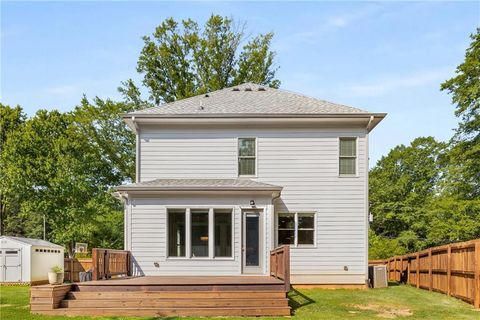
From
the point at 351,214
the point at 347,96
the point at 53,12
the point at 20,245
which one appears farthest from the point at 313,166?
the point at 20,245

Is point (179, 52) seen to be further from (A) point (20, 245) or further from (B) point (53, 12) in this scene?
(B) point (53, 12)

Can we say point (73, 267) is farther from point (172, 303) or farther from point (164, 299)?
point (172, 303)

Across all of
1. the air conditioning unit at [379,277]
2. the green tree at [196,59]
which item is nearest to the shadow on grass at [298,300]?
the air conditioning unit at [379,277]

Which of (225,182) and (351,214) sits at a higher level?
(225,182)

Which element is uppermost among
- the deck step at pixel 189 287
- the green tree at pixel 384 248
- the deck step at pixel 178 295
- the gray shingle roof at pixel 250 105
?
the gray shingle roof at pixel 250 105

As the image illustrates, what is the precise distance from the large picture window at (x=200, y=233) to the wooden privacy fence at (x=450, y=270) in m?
5.91

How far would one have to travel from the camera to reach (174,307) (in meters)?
10.6

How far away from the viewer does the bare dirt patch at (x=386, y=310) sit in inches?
399

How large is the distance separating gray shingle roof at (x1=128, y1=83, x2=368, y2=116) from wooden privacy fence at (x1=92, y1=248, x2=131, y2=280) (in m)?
4.66

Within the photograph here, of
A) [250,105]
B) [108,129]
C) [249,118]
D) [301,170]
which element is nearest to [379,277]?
[301,170]

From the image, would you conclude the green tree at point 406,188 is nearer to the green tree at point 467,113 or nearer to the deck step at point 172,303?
the green tree at point 467,113

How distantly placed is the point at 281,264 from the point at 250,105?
22.6 ft

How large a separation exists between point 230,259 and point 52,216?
19.4 metres

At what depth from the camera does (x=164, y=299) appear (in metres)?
10.7
